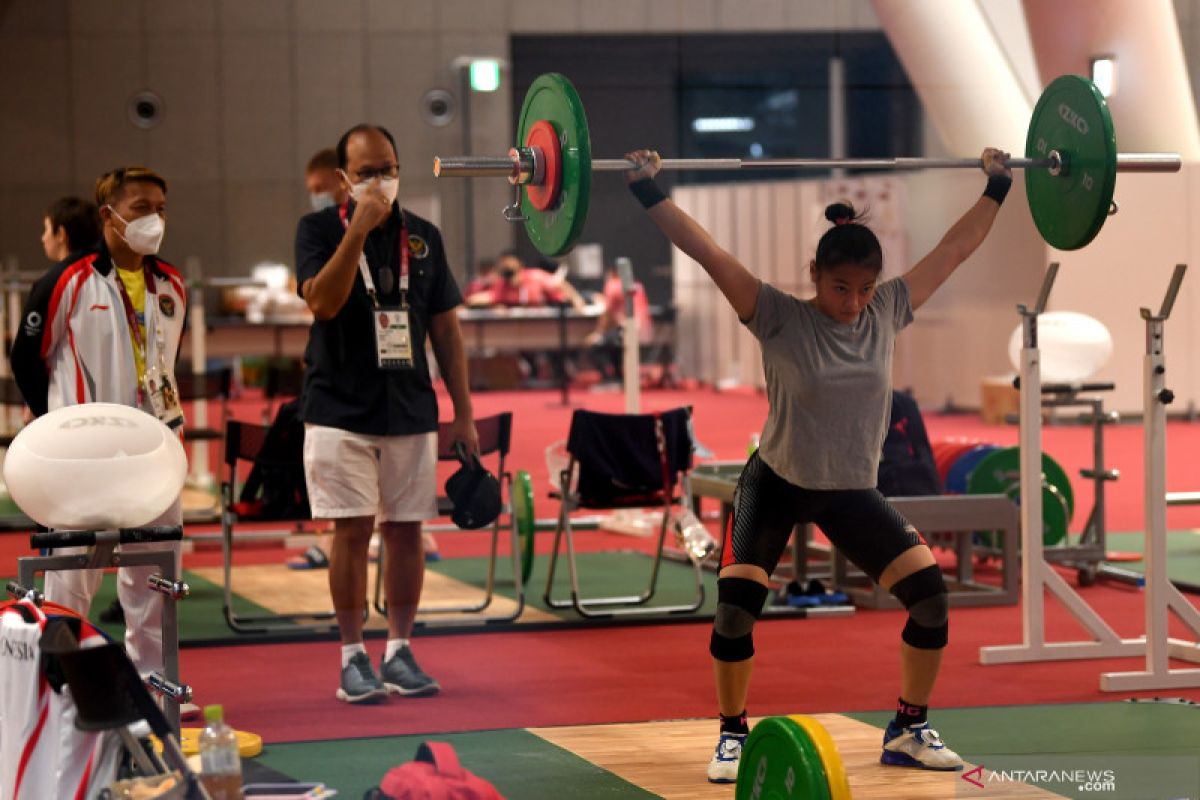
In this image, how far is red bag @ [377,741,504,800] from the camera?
3.47 metres

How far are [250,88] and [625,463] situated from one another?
13853 mm

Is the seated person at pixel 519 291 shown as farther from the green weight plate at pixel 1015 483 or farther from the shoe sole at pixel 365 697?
the shoe sole at pixel 365 697

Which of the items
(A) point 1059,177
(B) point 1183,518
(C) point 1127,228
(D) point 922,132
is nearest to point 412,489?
(A) point 1059,177

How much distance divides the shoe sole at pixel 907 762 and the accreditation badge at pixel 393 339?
1.75 metres

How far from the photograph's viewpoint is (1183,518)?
31.5 feet

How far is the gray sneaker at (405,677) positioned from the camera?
5.47 meters

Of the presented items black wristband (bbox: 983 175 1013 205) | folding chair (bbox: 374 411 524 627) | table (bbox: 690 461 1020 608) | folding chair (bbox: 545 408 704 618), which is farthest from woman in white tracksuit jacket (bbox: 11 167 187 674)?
table (bbox: 690 461 1020 608)

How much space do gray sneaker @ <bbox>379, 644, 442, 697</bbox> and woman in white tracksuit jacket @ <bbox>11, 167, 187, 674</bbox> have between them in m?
0.79

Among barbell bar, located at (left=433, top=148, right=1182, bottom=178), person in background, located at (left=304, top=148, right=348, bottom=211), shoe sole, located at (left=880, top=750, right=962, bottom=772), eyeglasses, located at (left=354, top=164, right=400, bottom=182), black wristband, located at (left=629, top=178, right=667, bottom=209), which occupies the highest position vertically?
person in background, located at (left=304, top=148, right=348, bottom=211)

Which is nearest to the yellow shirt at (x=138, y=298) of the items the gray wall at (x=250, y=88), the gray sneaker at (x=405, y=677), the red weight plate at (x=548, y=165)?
the gray sneaker at (x=405, y=677)

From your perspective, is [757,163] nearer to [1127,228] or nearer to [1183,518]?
[1183,518]

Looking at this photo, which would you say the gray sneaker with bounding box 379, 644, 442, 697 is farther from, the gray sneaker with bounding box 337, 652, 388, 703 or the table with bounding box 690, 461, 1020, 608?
the table with bounding box 690, 461, 1020, 608

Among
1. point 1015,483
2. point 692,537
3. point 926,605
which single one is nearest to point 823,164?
point 926,605

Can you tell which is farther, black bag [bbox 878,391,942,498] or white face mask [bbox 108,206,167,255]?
black bag [bbox 878,391,942,498]
